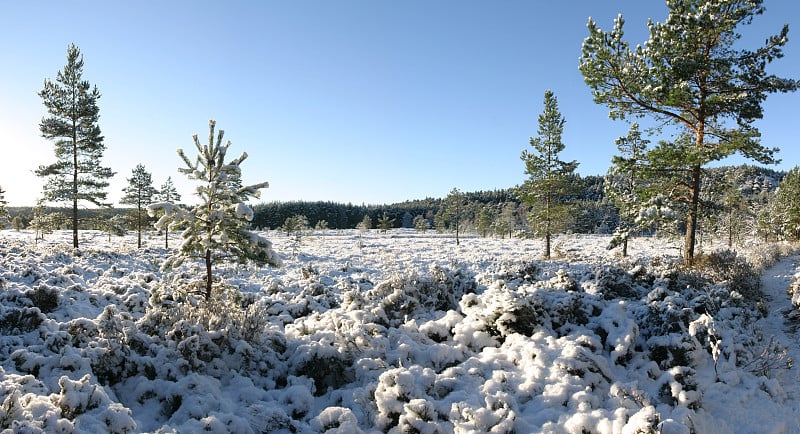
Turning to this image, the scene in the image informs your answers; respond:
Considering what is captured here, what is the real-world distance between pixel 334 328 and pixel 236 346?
1873mm

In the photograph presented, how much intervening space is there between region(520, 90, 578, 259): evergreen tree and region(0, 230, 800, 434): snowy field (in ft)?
44.5

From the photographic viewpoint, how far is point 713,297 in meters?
7.71

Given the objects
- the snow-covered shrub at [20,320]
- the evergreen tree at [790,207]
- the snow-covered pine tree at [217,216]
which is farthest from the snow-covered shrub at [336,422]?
the evergreen tree at [790,207]

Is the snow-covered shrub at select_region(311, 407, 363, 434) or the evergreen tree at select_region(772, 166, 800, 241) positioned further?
the evergreen tree at select_region(772, 166, 800, 241)

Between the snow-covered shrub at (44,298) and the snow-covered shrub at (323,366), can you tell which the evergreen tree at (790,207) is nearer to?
the snow-covered shrub at (323,366)

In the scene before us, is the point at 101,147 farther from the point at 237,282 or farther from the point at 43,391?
the point at 43,391

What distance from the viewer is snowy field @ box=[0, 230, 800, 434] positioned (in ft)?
14.5

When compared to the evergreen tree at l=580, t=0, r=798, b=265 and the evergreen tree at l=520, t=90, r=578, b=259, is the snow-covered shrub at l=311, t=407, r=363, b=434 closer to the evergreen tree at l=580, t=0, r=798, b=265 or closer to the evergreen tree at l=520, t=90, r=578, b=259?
the evergreen tree at l=580, t=0, r=798, b=265

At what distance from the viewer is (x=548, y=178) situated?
22.0 meters

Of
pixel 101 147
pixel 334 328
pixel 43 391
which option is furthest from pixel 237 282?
pixel 101 147

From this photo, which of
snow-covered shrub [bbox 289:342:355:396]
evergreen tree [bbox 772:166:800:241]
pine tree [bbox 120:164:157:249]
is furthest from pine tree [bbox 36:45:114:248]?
evergreen tree [bbox 772:166:800:241]

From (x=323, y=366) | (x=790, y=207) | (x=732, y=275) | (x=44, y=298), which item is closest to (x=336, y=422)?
(x=323, y=366)

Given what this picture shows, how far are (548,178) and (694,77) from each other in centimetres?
1094

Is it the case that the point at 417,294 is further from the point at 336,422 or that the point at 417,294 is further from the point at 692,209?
the point at 692,209
